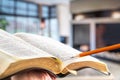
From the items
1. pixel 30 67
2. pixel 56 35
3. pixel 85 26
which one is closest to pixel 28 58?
pixel 30 67

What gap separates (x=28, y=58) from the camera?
0.39 metres

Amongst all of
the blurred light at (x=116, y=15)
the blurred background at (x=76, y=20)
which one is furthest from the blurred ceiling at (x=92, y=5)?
the blurred light at (x=116, y=15)

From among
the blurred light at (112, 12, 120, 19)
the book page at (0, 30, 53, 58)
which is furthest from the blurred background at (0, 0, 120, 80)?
the book page at (0, 30, 53, 58)

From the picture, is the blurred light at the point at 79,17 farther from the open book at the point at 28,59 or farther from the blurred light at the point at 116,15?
the open book at the point at 28,59

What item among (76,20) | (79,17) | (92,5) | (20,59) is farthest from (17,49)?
(76,20)

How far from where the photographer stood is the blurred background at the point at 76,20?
17.8ft

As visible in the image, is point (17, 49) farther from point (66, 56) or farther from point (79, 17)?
point (79, 17)

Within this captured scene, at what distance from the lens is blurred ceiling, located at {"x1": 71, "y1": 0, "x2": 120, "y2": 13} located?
5.56 m

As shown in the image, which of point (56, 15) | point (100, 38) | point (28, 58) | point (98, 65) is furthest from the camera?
point (56, 15)

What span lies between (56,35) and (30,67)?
1123 centimetres

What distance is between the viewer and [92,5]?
6328mm

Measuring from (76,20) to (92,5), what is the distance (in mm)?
899

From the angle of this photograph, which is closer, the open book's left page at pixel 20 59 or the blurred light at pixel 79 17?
the open book's left page at pixel 20 59

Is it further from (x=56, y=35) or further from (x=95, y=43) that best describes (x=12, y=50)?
(x=56, y=35)
